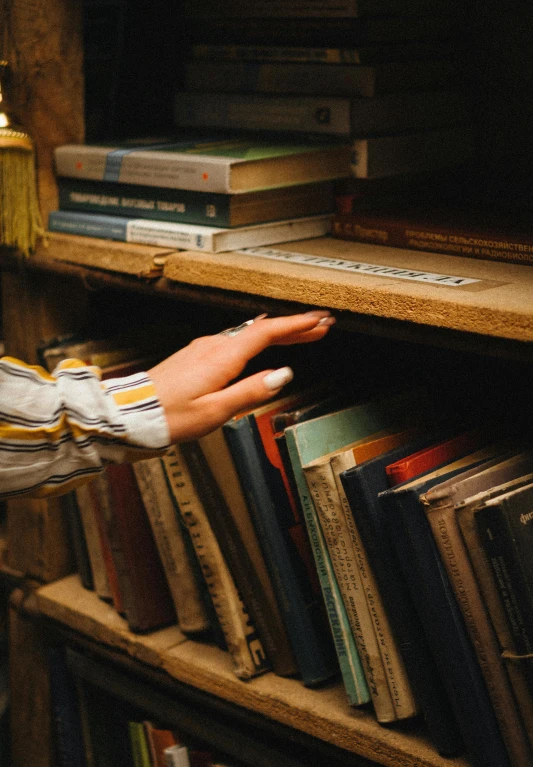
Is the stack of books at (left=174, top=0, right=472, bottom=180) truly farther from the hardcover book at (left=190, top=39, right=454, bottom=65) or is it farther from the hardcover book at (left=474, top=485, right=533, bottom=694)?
the hardcover book at (left=474, top=485, right=533, bottom=694)

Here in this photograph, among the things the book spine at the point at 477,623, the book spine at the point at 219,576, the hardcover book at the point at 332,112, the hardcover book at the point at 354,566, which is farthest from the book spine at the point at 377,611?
the hardcover book at the point at 332,112

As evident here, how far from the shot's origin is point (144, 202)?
1.10 m

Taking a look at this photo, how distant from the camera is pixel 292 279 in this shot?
88 cm

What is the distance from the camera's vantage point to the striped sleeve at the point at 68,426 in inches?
29.8

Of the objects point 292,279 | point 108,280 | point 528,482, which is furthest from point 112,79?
point 528,482

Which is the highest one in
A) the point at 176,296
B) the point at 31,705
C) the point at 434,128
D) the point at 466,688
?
the point at 434,128

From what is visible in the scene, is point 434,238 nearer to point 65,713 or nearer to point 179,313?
point 179,313

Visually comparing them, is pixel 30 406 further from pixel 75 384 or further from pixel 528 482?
pixel 528 482

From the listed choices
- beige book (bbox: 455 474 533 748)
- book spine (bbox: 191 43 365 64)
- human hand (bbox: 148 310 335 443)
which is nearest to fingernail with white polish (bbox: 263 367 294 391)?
human hand (bbox: 148 310 335 443)

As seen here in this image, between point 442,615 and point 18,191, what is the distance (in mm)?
760

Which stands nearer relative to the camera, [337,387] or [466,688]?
[466,688]

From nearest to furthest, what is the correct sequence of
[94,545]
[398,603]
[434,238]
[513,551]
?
[513,551], [398,603], [434,238], [94,545]

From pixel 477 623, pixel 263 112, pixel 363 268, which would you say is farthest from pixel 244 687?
pixel 263 112

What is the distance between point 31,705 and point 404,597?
2.67ft
